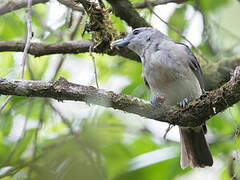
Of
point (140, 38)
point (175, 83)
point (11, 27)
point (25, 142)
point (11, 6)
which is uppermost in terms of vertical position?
point (11, 6)

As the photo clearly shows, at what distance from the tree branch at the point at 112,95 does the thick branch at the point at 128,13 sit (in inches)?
57.2

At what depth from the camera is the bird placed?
160 inches

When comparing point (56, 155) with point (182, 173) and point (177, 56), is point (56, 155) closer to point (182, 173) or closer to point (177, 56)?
point (177, 56)

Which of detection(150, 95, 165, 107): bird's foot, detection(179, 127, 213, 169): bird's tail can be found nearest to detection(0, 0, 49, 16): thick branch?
detection(150, 95, 165, 107): bird's foot

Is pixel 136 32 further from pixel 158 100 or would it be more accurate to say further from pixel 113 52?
pixel 158 100

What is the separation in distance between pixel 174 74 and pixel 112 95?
3.69ft

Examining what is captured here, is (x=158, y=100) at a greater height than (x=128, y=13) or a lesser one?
lesser

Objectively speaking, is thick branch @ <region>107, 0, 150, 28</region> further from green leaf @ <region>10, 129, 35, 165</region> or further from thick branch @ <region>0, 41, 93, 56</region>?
green leaf @ <region>10, 129, 35, 165</region>

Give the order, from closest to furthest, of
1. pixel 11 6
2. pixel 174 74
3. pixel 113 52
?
pixel 174 74, pixel 11 6, pixel 113 52

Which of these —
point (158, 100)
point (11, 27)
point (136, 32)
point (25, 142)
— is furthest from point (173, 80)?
point (11, 27)

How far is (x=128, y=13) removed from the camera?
14.4 feet

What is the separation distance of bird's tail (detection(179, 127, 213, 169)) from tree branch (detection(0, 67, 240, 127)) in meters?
1.40

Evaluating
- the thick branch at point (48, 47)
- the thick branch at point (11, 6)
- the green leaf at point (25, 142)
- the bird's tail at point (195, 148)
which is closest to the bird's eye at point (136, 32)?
the thick branch at point (48, 47)

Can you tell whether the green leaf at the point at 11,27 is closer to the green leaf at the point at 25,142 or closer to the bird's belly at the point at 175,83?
the green leaf at the point at 25,142
